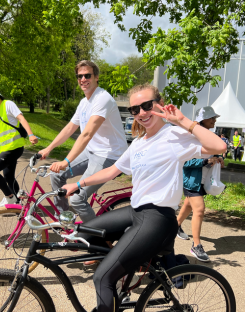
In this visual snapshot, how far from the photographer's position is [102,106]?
323cm

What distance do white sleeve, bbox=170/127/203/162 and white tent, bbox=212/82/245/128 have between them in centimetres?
1579

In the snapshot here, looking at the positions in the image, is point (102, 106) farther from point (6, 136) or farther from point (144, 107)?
point (6, 136)

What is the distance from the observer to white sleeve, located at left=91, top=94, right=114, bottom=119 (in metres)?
3.22

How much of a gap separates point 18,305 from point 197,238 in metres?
2.57

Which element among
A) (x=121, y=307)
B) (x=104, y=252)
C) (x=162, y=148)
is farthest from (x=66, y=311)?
(x=162, y=148)

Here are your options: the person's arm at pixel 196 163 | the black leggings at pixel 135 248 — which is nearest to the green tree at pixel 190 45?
the person's arm at pixel 196 163

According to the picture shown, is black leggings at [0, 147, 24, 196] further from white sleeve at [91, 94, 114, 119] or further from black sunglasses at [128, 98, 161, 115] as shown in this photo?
black sunglasses at [128, 98, 161, 115]

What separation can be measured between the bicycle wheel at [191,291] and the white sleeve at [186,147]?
703 mm

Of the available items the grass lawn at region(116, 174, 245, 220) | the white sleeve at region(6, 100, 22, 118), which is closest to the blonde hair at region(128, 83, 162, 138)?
the white sleeve at region(6, 100, 22, 118)

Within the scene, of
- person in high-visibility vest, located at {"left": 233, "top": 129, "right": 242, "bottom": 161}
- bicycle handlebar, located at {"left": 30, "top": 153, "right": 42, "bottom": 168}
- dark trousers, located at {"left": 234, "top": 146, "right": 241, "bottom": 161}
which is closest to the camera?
bicycle handlebar, located at {"left": 30, "top": 153, "right": 42, "bottom": 168}

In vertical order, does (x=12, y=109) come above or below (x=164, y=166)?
above

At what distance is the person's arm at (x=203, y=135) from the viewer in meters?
2.03

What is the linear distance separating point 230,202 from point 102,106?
15.1 ft


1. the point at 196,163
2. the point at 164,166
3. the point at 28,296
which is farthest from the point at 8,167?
the point at 164,166
